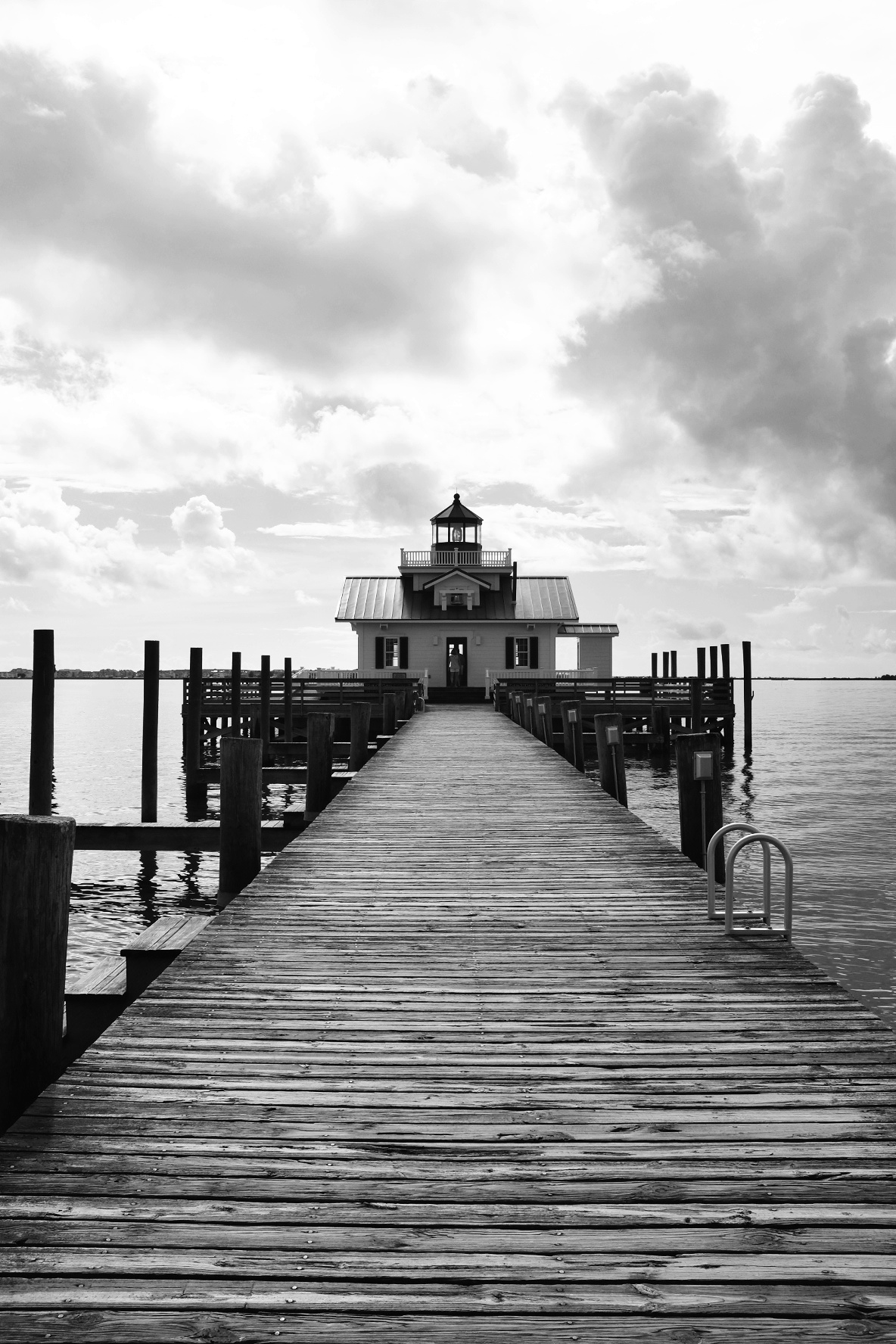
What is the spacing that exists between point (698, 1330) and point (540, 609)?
138 feet

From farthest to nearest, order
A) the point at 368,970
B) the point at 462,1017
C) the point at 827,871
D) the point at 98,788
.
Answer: the point at 98,788, the point at 827,871, the point at 368,970, the point at 462,1017

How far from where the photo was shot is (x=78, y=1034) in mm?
4914

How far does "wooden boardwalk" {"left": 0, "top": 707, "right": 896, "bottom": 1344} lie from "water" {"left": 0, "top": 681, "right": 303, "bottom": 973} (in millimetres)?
8223

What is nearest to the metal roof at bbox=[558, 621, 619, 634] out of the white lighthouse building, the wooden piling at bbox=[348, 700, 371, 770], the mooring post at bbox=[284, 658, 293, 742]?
the white lighthouse building

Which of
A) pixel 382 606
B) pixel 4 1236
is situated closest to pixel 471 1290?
pixel 4 1236

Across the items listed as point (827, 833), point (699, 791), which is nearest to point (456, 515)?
point (827, 833)

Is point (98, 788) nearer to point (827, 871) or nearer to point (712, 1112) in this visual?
point (827, 871)

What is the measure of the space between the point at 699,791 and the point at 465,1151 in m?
5.81

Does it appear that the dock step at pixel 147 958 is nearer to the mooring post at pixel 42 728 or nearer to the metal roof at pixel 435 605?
the mooring post at pixel 42 728

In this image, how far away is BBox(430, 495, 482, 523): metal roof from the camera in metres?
46.4

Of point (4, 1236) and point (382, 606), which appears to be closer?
point (4, 1236)

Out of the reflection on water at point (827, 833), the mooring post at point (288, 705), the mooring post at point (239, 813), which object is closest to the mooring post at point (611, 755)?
the reflection on water at point (827, 833)

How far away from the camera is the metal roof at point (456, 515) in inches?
1827

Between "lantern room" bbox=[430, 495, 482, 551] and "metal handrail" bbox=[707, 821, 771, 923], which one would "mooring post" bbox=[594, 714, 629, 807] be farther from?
"lantern room" bbox=[430, 495, 482, 551]
